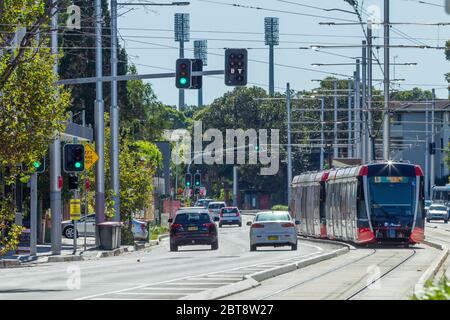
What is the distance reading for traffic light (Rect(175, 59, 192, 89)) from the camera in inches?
1551

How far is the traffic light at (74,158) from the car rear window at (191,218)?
764 centimetres

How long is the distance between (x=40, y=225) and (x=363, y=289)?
127 feet

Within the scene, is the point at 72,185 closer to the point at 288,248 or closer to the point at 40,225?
the point at 288,248

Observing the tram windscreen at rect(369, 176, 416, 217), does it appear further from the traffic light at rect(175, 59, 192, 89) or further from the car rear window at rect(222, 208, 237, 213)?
the car rear window at rect(222, 208, 237, 213)

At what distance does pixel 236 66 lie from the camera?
39.5 metres

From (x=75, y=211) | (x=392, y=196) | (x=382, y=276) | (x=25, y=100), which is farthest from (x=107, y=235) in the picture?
(x=382, y=276)

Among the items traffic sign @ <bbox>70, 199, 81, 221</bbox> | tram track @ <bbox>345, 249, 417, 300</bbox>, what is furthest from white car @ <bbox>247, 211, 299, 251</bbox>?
tram track @ <bbox>345, 249, 417, 300</bbox>

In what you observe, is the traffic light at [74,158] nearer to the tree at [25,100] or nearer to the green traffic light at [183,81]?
the green traffic light at [183,81]

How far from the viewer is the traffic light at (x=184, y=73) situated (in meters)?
39.4

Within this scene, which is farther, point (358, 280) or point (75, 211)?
point (75, 211)

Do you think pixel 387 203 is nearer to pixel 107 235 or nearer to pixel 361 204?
pixel 361 204

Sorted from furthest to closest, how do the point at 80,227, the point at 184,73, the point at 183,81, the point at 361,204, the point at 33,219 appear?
the point at 80,227 < the point at 361,204 < the point at 33,219 < the point at 184,73 < the point at 183,81

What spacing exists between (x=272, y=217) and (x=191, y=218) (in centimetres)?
328

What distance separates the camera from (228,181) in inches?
6344
